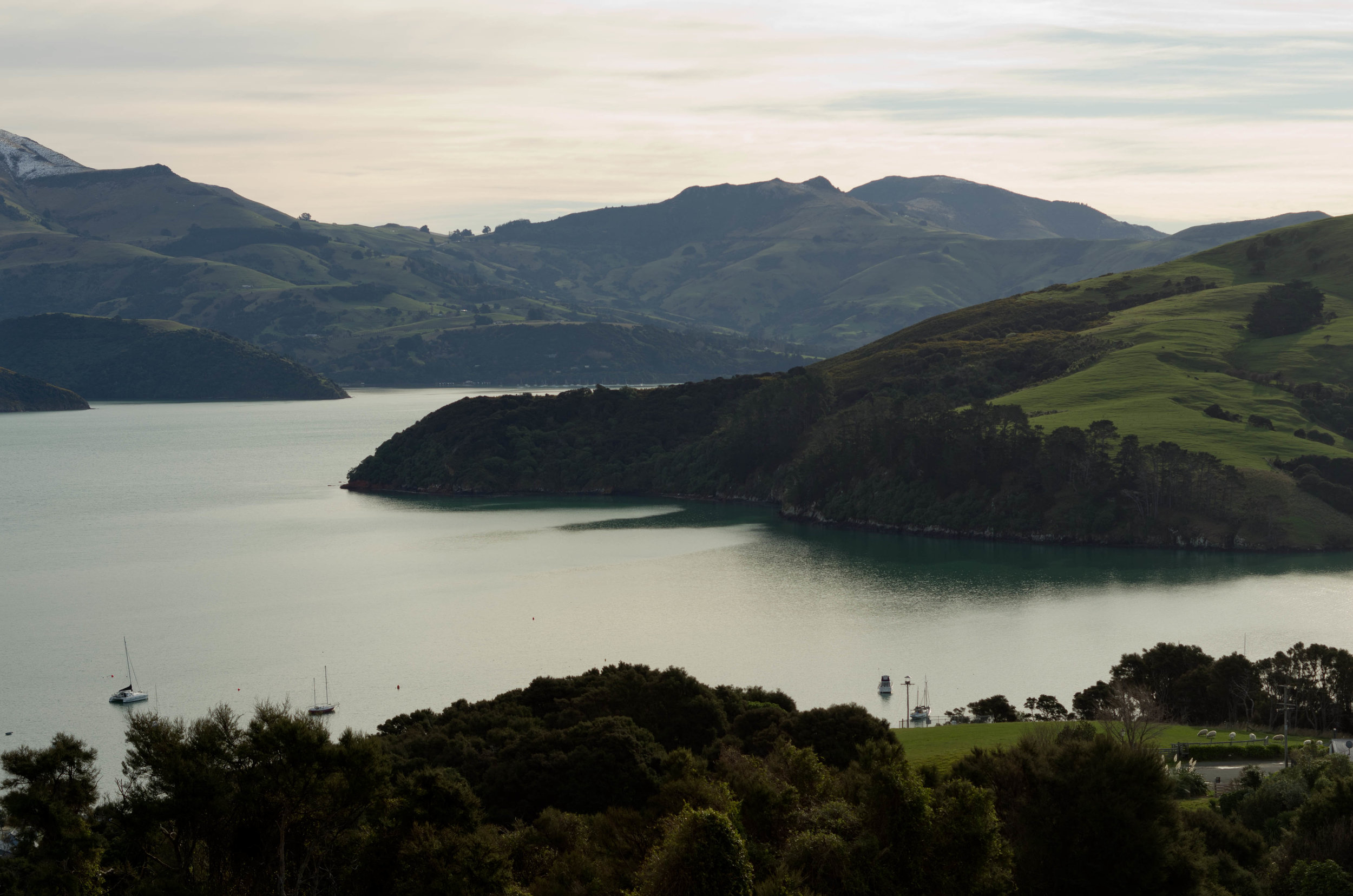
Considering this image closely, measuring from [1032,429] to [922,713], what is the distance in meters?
71.6

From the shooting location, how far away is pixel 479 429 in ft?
566

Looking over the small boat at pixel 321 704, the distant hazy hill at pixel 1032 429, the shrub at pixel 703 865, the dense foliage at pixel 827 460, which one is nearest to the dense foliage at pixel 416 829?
the shrub at pixel 703 865

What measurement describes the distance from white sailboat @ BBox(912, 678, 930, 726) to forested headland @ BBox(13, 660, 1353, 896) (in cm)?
2748

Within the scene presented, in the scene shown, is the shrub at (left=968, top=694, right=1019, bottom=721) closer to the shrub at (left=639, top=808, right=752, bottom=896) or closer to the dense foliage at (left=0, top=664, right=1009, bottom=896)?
the dense foliage at (left=0, top=664, right=1009, bottom=896)

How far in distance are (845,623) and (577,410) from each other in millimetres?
96823

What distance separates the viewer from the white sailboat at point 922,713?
6306 centimetres

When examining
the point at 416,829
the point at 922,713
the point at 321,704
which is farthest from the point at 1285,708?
the point at 321,704

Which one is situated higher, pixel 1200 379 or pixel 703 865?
pixel 1200 379

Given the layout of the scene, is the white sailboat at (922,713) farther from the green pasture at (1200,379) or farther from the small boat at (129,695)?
the green pasture at (1200,379)

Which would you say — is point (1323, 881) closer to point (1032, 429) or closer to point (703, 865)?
point (703, 865)

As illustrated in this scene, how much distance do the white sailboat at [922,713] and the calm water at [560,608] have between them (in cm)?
69

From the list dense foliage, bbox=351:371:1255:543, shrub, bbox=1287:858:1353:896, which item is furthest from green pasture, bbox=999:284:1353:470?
shrub, bbox=1287:858:1353:896

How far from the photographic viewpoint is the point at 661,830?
3198 centimetres

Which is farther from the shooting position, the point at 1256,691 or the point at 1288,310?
the point at 1288,310
